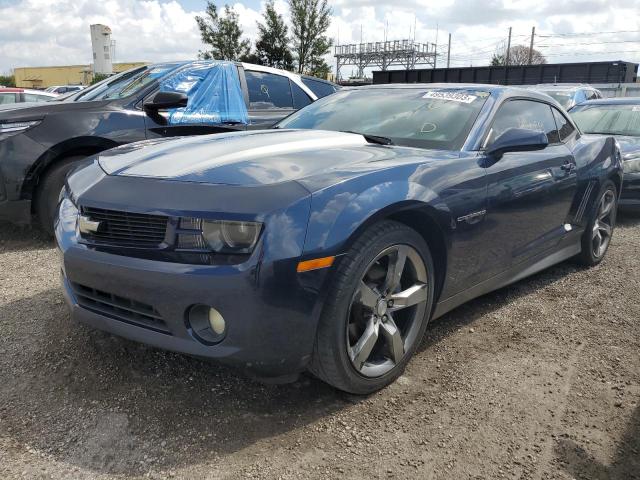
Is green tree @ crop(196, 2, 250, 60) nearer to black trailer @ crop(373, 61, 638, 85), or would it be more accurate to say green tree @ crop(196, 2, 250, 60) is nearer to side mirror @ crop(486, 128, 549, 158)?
black trailer @ crop(373, 61, 638, 85)

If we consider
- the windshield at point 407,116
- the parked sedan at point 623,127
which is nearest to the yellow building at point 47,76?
the parked sedan at point 623,127

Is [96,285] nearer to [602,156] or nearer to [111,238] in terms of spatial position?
[111,238]

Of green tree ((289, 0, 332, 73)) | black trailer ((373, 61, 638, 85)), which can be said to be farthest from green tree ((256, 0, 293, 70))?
black trailer ((373, 61, 638, 85))

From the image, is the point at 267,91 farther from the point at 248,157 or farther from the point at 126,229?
the point at 126,229

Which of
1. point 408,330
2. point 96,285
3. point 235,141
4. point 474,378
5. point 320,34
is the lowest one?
point 474,378

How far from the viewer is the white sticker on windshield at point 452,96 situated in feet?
10.6

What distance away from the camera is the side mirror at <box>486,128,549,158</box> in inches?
115

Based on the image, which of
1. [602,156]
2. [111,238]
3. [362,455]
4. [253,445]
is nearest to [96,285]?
[111,238]

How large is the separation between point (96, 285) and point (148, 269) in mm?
316

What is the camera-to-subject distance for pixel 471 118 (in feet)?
10.0

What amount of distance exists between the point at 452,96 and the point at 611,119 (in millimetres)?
5047

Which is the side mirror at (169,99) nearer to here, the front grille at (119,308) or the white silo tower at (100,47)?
the front grille at (119,308)

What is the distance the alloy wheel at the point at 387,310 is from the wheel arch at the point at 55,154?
3.21m

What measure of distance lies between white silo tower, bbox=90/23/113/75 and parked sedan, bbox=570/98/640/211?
37214 mm
